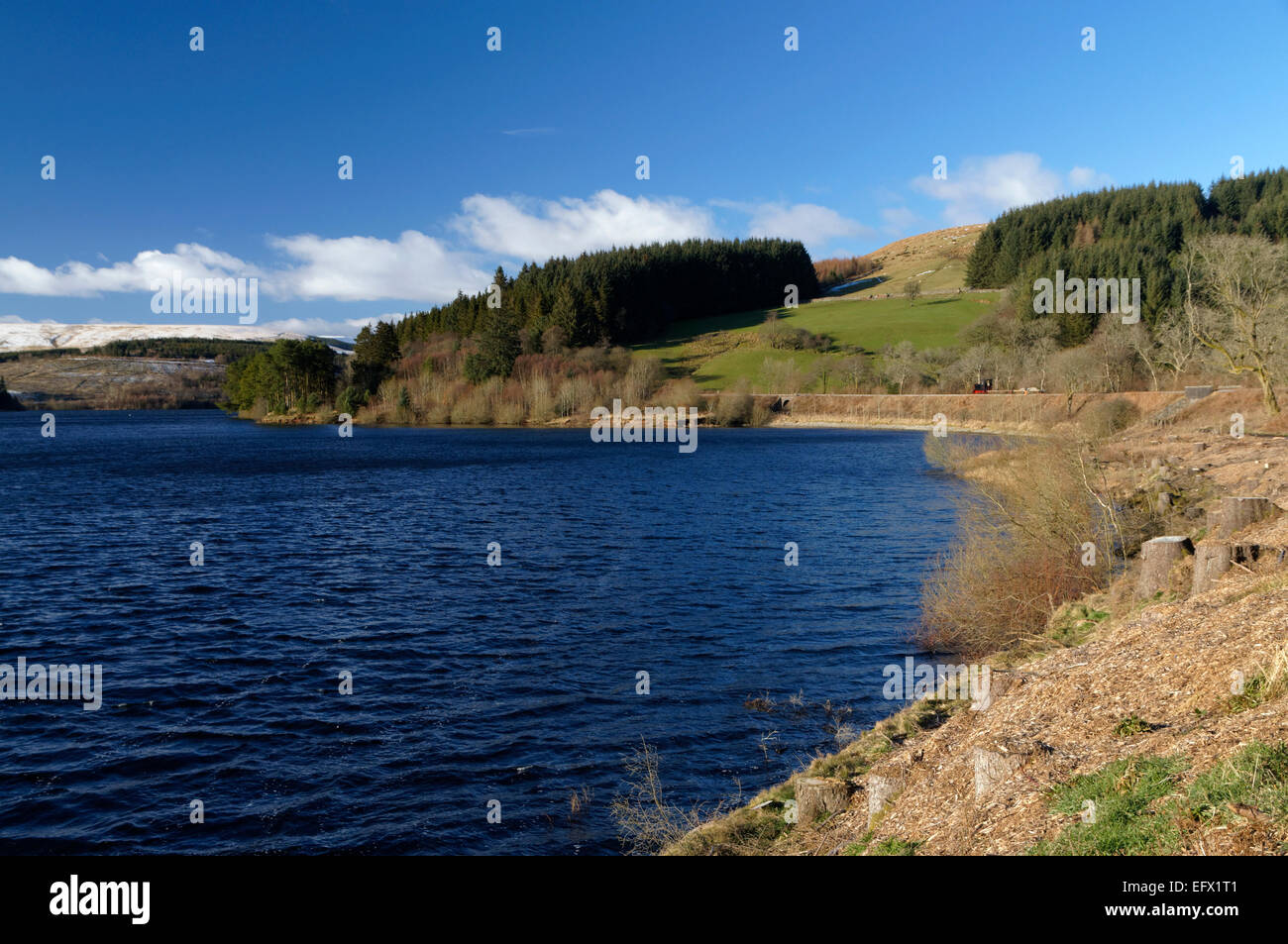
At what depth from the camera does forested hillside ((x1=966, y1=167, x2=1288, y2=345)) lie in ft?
387

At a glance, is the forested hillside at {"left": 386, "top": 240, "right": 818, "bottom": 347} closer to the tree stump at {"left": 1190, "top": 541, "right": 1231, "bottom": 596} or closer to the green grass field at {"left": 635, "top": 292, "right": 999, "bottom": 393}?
the green grass field at {"left": 635, "top": 292, "right": 999, "bottom": 393}

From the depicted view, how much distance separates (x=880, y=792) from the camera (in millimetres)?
10555

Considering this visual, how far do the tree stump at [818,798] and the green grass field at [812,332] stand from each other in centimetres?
11976

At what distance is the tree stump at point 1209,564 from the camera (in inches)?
580

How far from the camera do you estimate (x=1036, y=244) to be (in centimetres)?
15600

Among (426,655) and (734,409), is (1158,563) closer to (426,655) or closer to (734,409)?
(426,655)

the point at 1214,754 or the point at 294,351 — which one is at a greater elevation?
the point at 294,351

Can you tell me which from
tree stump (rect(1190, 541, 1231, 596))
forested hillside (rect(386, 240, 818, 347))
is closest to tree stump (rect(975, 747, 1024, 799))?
tree stump (rect(1190, 541, 1231, 596))

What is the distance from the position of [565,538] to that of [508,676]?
58.3 feet

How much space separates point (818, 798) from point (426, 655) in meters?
12.4

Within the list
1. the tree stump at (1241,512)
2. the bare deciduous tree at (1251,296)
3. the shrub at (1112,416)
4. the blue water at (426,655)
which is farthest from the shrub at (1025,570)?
the shrub at (1112,416)
